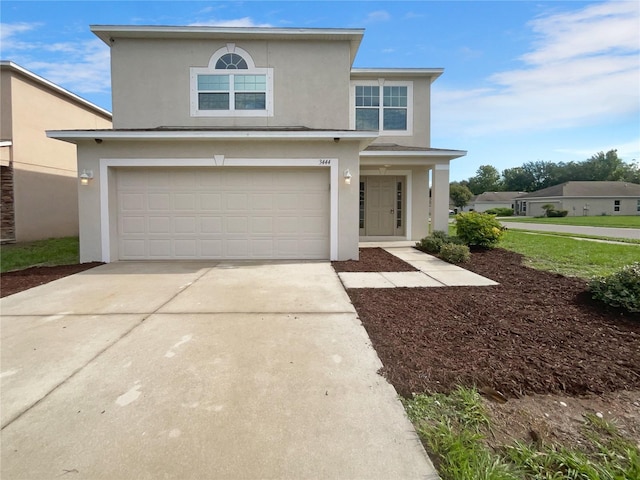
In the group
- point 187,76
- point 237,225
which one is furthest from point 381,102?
point 237,225

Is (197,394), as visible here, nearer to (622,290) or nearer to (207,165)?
(622,290)

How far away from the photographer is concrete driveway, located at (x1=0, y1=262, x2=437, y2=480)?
2.03 meters

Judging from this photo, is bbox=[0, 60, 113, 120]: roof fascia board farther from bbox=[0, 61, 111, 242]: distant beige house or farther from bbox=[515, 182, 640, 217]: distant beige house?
bbox=[515, 182, 640, 217]: distant beige house

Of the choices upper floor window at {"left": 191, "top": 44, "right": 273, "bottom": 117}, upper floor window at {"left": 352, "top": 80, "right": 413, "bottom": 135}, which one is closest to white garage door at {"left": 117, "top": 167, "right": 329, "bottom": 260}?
upper floor window at {"left": 191, "top": 44, "right": 273, "bottom": 117}

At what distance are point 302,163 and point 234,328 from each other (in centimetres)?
556

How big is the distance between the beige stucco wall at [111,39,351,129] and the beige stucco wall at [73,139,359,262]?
1.62 metres

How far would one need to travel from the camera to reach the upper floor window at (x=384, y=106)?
42.0 feet

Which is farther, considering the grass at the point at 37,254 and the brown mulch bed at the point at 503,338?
the grass at the point at 37,254

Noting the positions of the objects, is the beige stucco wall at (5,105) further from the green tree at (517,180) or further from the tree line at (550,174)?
the green tree at (517,180)

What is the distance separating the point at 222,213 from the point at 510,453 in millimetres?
8144

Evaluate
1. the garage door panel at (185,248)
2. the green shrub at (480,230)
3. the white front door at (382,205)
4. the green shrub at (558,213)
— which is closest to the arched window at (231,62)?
the garage door panel at (185,248)

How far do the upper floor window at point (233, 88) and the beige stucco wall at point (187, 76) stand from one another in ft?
0.56

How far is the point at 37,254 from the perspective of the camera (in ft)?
33.0

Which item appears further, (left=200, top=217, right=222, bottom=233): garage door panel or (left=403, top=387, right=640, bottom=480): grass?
(left=200, top=217, right=222, bottom=233): garage door panel
